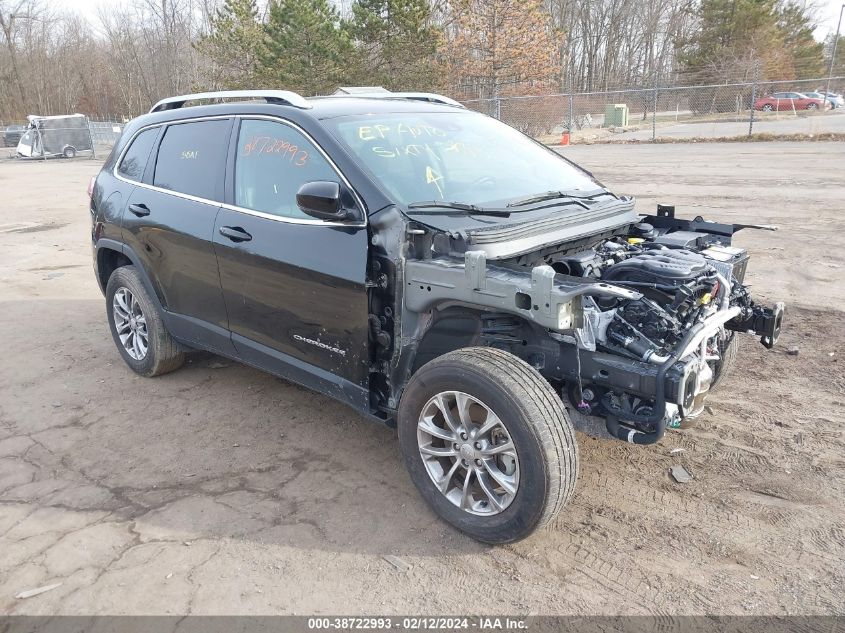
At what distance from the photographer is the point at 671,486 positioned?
3.44 metres

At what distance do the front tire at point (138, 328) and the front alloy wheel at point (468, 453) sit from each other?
2534mm

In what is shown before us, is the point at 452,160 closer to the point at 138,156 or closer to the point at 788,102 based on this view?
the point at 138,156

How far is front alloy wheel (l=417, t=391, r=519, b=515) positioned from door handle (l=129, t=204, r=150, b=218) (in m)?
2.68

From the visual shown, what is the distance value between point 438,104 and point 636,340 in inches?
95.6

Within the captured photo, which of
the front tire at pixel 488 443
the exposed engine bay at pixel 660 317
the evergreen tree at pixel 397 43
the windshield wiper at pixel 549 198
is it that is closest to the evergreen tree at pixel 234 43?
the evergreen tree at pixel 397 43

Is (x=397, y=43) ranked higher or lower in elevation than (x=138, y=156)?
higher

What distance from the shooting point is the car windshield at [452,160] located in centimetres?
351

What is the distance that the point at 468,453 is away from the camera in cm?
302

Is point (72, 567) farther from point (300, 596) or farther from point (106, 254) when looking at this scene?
point (106, 254)

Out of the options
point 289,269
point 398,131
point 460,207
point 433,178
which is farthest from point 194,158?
point 460,207

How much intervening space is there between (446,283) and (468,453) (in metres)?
0.78

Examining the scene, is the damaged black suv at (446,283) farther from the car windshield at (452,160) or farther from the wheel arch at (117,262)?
the wheel arch at (117,262)

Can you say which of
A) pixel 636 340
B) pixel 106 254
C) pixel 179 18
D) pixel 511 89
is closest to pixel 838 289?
pixel 636 340

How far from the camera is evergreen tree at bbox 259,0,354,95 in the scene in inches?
1177
